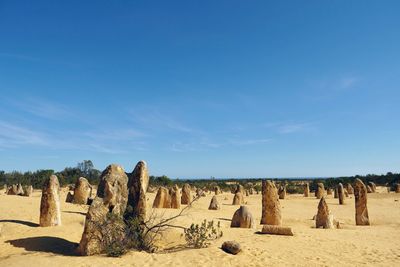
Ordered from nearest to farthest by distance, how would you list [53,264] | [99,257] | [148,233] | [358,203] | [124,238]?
[53,264], [99,257], [124,238], [148,233], [358,203]

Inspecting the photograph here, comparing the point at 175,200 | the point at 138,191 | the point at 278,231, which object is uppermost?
the point at 138,191

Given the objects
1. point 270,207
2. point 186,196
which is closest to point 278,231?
point 270,207

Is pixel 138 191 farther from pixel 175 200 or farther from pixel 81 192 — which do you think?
pixel 81 192

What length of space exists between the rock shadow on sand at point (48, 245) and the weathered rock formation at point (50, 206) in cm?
179

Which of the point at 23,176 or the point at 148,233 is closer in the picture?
the point at 148,233

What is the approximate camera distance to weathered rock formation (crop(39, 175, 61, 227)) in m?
14.2

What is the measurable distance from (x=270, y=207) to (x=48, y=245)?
1008 centimetres

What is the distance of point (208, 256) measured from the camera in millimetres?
11062

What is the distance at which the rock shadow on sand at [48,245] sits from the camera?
11.2 metres

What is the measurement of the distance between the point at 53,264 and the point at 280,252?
663 centimetres

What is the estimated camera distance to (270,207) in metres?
17.9

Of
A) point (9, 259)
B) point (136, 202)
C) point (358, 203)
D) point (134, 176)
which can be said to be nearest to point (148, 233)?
point (136, 202)

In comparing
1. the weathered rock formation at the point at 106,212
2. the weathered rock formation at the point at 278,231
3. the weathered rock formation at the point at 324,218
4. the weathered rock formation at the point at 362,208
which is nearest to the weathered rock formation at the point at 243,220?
the weathered rock formation at the point at 278,231

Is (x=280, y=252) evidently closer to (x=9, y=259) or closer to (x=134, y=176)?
(x=134, y=176)
